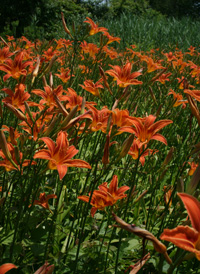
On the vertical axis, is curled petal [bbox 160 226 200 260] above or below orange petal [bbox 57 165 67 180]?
above

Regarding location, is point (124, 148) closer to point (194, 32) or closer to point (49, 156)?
point (49, 156)

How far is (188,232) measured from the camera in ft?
2.28

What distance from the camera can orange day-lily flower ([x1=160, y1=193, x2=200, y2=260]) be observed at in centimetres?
66

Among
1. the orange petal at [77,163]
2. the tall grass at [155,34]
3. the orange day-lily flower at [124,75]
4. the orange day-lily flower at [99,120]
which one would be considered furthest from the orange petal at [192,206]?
the tall grass at [155,34]

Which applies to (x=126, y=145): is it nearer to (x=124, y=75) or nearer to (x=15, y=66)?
(x=124, y=75)

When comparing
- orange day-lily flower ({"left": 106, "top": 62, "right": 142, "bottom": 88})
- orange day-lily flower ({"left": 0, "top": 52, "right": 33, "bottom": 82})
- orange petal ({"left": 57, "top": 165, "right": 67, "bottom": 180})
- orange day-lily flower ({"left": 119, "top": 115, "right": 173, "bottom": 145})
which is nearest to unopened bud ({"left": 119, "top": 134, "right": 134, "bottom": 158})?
orange day-lily flower ({"left": 119, "top": 115, "right": 173, "bottom": 145})

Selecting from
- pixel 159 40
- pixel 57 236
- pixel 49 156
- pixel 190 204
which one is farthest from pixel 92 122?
pixel 159 40

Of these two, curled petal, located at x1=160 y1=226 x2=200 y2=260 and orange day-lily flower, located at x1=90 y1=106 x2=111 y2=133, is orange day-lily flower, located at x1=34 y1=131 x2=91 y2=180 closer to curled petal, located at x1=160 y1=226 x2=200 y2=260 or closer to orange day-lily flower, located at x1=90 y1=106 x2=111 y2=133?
orange day-lily flower, located at x1=90 y1=106 x2=111 y2=133

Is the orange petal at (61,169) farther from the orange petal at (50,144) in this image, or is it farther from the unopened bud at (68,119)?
the unopened bud at (68,119)

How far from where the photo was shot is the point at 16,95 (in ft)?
5.49

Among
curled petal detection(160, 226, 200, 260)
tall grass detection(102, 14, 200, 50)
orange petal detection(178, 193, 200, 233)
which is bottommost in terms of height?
curled petal detection(160, 226, 200, 260)

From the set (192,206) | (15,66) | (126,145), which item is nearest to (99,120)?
(126,145)

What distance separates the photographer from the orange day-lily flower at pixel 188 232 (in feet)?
2.18

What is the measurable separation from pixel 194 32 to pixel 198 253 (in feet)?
43.4
